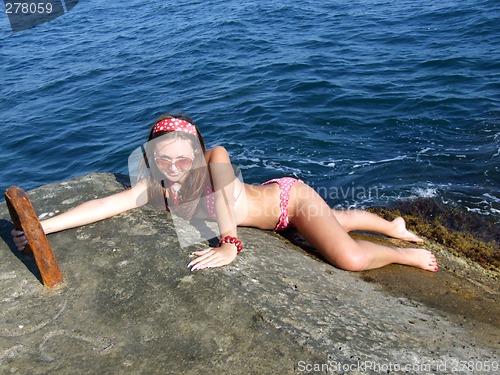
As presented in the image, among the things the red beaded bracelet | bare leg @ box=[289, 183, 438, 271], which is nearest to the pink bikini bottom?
bare leg @ box=[289, 183, 438, 271]

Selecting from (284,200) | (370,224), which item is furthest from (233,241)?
(370,224)

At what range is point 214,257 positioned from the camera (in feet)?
11.9

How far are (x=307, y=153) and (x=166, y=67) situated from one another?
5.84 metres

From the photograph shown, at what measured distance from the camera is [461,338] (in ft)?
10.9

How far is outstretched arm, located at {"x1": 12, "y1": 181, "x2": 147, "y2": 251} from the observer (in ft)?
13.3

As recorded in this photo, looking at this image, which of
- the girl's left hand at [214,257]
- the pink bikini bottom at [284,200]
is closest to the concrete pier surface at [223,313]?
the girl's left hand at [214,257]

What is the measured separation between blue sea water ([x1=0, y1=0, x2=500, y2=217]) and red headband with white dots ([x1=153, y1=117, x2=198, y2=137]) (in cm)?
348

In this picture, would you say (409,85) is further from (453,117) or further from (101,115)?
(101,115)

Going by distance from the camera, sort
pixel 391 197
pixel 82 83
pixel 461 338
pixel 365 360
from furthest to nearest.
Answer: pixel 82 83 < pixel 391 197 < pixel 461 338 < pixel 365 360

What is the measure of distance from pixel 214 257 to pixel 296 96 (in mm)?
7249

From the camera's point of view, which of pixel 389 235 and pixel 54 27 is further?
pixel 54 27

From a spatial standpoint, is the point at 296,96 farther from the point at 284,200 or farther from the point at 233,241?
the point at 233,241

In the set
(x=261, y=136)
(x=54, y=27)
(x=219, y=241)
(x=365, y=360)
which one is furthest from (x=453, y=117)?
(x=54, y=27)

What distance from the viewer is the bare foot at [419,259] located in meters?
4.44
